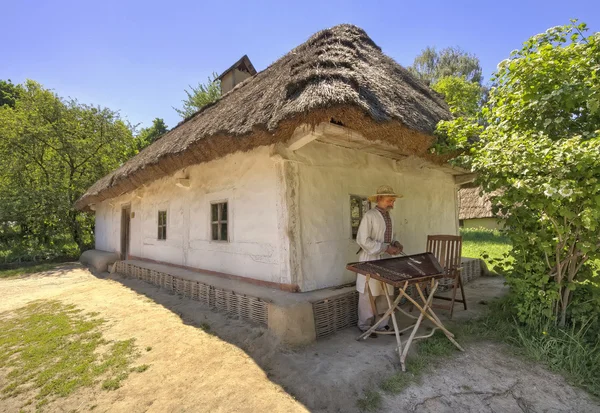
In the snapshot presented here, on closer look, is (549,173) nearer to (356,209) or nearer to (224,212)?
(356,209)

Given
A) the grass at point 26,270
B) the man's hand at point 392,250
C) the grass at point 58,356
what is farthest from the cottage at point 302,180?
the grass at point 26,270

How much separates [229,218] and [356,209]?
1959 mm

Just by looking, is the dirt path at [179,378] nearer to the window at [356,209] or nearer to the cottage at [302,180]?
the cottage at [302,180]

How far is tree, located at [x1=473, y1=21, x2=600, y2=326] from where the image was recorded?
2631 mm

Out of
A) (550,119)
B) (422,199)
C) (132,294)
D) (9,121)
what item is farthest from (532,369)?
(9,121)

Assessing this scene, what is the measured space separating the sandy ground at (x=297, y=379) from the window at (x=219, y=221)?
A: 64.0 inches

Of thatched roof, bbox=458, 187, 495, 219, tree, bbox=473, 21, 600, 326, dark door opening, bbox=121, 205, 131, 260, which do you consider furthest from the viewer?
thatched roof, bbox=458, 187, 495, 219

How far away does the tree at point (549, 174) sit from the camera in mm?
2631

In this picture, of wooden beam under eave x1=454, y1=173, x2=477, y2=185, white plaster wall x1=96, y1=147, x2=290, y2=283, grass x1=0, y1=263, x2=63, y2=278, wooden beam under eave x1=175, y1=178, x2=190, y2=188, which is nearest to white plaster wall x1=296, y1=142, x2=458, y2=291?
white plaster wall x1=96, y1=147, x2=290, y2=283

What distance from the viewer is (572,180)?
2477mm

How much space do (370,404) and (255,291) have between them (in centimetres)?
204

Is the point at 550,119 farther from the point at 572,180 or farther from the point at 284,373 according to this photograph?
the point at 284,373

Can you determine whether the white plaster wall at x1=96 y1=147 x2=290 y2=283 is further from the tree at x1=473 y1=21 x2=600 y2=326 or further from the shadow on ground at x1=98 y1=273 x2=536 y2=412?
the tree at x1=473 y1=21 x2=600 y2=326

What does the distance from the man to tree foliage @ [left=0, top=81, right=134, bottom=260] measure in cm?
1310
